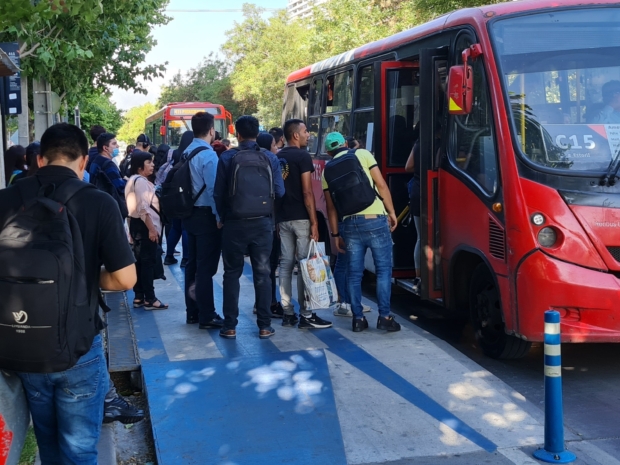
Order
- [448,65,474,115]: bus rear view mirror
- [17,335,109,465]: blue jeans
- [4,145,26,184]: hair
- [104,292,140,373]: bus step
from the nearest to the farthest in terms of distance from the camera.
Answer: [17,335,109,465]: blue jeans → [448,65,474,115]: bus rear view mirror → [104,292,140,373]: bus step → [4,145,26,184]: hair

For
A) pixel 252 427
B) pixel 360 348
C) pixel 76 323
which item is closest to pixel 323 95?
pixel 360 348

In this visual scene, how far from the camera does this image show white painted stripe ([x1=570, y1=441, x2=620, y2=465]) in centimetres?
463

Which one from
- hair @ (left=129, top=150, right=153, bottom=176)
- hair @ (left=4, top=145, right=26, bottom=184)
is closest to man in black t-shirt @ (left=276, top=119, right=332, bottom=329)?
hair @ (left=129, top=150, right=153, bottom=176)

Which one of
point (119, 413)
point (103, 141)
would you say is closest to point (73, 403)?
point (119, 413)

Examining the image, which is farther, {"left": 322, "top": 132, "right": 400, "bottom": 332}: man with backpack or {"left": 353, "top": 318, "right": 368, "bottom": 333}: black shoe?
{"left": 353, "top": 318, "right": 368, "bottom": 333}: black shoe

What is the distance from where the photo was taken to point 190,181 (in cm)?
734

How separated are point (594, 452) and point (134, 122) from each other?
133m

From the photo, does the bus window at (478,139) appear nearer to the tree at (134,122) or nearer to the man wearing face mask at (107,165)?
the man wearing face mask at (107,165)

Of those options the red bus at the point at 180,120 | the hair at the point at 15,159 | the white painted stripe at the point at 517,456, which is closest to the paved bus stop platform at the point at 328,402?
the white painted stripe at the point at 517,456

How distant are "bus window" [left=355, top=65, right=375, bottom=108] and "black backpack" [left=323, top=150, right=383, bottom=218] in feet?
5.81

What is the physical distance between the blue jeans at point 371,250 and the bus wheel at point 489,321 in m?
0.91

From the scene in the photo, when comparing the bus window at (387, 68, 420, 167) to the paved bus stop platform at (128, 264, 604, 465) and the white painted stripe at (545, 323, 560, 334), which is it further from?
the white painted stripe at (545, 323, 560, 334)

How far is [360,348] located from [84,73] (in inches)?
670

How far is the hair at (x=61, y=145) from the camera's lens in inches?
133
